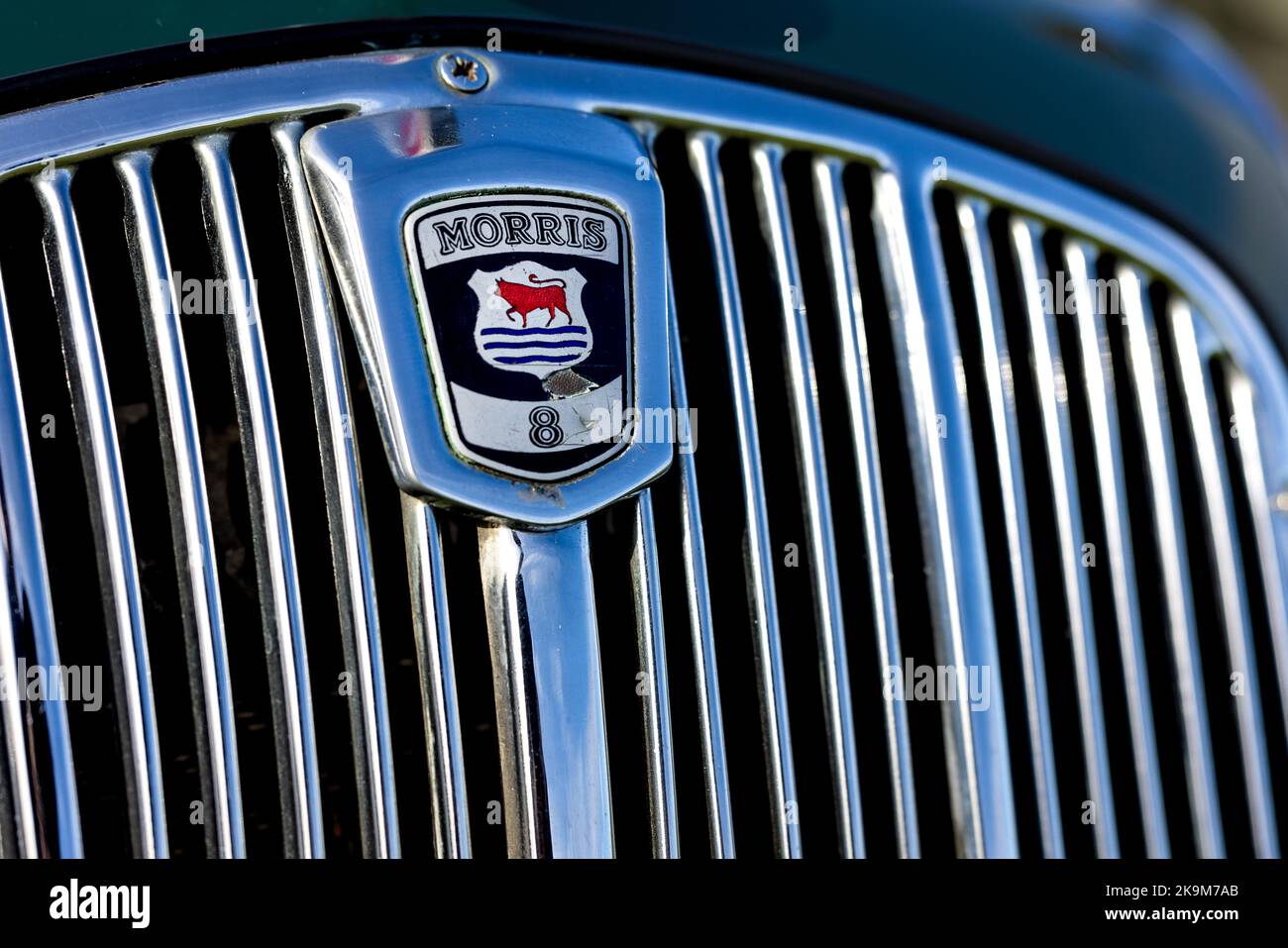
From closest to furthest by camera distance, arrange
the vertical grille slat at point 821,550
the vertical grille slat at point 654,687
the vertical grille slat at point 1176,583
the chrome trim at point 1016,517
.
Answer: the vertical grille slat at point 654,687
the vertical grille slat at point 821,550
the chrome trim at point 1016,517
the vertical grille slat at point 1176,583

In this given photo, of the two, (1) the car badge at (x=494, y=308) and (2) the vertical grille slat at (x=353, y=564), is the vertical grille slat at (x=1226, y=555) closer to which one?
(1) the car badge at (x=494, y=308)

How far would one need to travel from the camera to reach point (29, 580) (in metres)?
1.28

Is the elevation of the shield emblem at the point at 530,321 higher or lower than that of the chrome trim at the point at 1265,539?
higher

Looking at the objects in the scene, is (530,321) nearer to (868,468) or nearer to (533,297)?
(533,297)

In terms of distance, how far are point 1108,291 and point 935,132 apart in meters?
0.30

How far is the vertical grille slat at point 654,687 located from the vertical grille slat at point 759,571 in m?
0.12

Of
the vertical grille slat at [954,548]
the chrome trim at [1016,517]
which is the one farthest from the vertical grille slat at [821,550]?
the chrome trim at [1016,517]

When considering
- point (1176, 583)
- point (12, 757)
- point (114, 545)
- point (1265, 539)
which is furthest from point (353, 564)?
point (1265, 539)

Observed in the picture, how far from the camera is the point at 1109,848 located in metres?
1.62

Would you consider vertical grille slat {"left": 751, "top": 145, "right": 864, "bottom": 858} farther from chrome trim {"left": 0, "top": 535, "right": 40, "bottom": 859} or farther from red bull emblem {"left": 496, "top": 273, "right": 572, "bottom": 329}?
chrome trim {"left": 0, "top": 535, "right": 40, "bottom": 859}

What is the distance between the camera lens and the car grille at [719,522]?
4.32 ft

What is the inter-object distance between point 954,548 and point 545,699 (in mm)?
510

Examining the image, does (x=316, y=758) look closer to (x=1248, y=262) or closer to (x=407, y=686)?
(x=407, y=686)

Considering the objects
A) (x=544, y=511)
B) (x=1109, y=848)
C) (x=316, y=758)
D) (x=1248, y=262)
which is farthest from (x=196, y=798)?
(x=1248, y=262)
